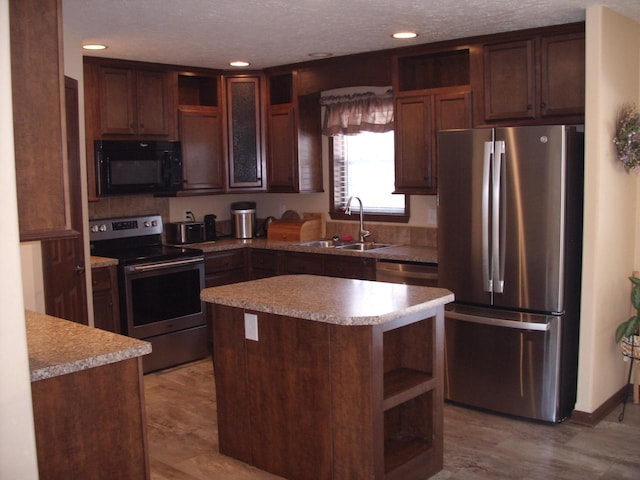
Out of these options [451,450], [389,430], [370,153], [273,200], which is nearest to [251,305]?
[389,430]

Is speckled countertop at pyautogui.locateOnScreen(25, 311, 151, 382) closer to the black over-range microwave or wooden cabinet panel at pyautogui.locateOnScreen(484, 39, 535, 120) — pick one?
the black over-range microwave

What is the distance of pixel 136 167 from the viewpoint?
541 centimetres

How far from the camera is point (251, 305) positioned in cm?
330

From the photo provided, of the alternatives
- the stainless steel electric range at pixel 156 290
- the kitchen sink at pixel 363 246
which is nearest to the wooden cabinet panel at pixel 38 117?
the stainless steel electric range at pixel 156 290

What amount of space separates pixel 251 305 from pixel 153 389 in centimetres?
193

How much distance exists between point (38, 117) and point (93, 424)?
107cm

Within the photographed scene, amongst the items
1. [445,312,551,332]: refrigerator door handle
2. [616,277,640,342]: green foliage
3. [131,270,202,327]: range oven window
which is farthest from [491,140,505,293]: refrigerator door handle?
[131,270,202,327]: range oven window

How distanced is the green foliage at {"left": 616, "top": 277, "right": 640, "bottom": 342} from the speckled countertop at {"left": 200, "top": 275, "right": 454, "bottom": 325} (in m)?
1.45

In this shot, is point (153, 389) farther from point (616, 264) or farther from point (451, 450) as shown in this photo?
point (616, 264)

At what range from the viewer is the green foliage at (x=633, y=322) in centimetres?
417

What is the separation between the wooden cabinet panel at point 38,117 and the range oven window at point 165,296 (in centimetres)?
278

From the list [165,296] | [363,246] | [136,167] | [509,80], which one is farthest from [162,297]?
[509,80]

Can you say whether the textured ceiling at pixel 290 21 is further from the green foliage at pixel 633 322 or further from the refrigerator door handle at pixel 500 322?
the refrigerator door handle at pixel 500 322

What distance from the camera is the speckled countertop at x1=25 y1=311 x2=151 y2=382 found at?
2.36 metres
